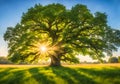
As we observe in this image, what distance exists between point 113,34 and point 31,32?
1487 centimetres

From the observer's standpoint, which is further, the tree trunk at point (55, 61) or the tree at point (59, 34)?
the tree trunk at point (55, 61)

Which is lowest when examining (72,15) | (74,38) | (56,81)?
(56,81)

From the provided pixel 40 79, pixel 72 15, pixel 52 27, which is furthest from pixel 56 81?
pixel 52 27

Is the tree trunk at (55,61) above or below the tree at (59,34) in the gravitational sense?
below

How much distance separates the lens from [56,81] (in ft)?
95.7

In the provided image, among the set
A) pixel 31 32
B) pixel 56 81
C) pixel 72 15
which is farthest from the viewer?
pixel 31 32

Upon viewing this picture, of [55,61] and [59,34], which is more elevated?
[59,34]

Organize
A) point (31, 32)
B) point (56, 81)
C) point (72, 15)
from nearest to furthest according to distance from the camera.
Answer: point (56, 81)
point (72, 15)
point (31, 32)

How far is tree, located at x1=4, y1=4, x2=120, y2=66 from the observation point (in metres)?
45.3

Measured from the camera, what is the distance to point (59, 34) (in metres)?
49.0

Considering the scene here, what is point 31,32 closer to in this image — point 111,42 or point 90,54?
point 90,54

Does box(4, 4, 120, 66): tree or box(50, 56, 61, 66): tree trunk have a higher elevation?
box(4, 4, 120, 66): tree

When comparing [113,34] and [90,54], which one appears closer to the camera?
[113,34]

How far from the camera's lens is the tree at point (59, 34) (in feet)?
149
